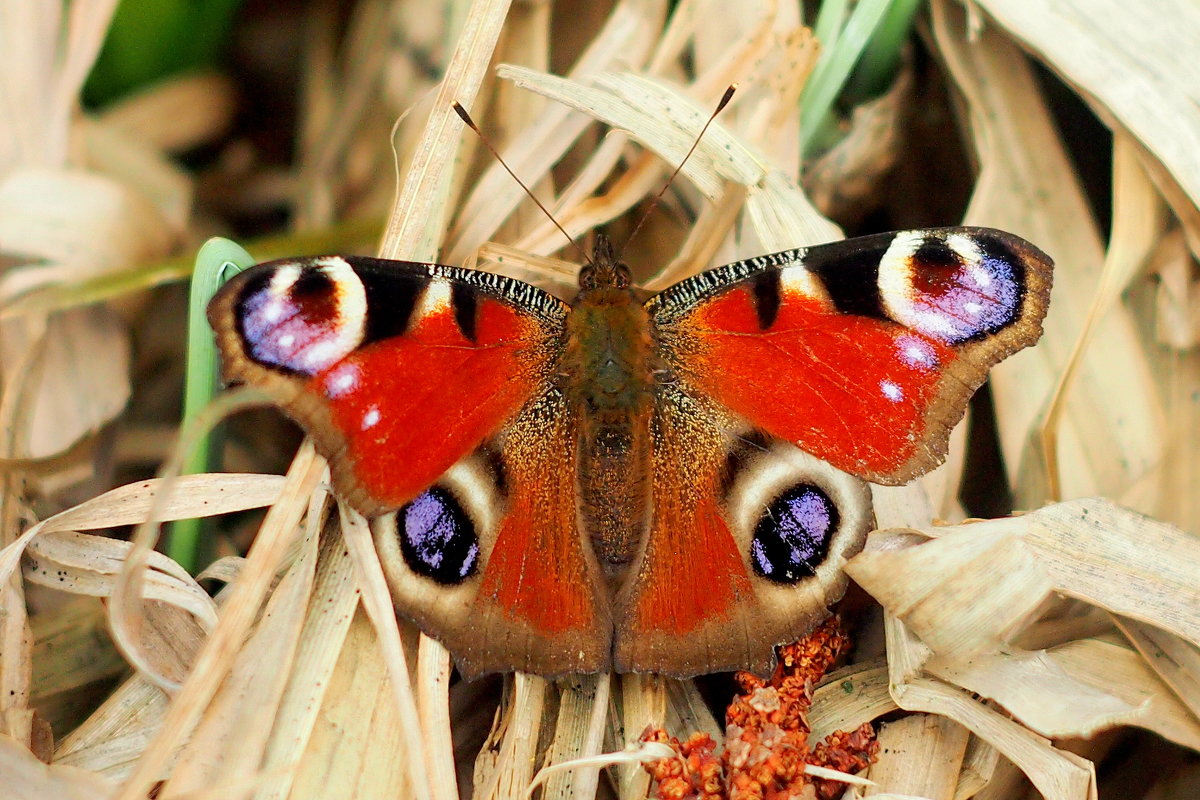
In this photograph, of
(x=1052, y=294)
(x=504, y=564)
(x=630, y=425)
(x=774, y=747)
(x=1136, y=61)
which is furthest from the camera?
(x=1052, y=294)

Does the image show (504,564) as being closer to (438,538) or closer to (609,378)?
(438,538)

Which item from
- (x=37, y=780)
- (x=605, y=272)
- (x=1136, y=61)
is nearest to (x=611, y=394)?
(x=605, y=272)

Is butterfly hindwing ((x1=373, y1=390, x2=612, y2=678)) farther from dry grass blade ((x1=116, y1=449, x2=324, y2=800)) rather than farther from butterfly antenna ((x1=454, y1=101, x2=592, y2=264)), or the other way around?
butterfly antenna ((x1=454, y1=101, x2=592, y2=264))

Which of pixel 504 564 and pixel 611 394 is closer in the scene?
pixel 504 564

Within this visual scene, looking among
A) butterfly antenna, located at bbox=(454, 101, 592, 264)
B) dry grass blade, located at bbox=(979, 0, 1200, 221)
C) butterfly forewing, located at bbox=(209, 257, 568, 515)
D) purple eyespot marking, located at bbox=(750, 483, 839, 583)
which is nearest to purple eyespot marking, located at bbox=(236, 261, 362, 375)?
butterfly forewing, located at bbox=(209, 257, 568, 515)

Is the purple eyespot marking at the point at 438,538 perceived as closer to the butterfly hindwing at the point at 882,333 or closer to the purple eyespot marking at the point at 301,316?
the purple eyespot marking at the point at 301,316

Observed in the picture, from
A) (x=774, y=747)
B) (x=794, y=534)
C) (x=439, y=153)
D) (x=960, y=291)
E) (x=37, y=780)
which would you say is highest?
(x=960, y=291)

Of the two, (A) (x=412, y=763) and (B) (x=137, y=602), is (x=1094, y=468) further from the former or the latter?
(B) (x=137, y=602)
